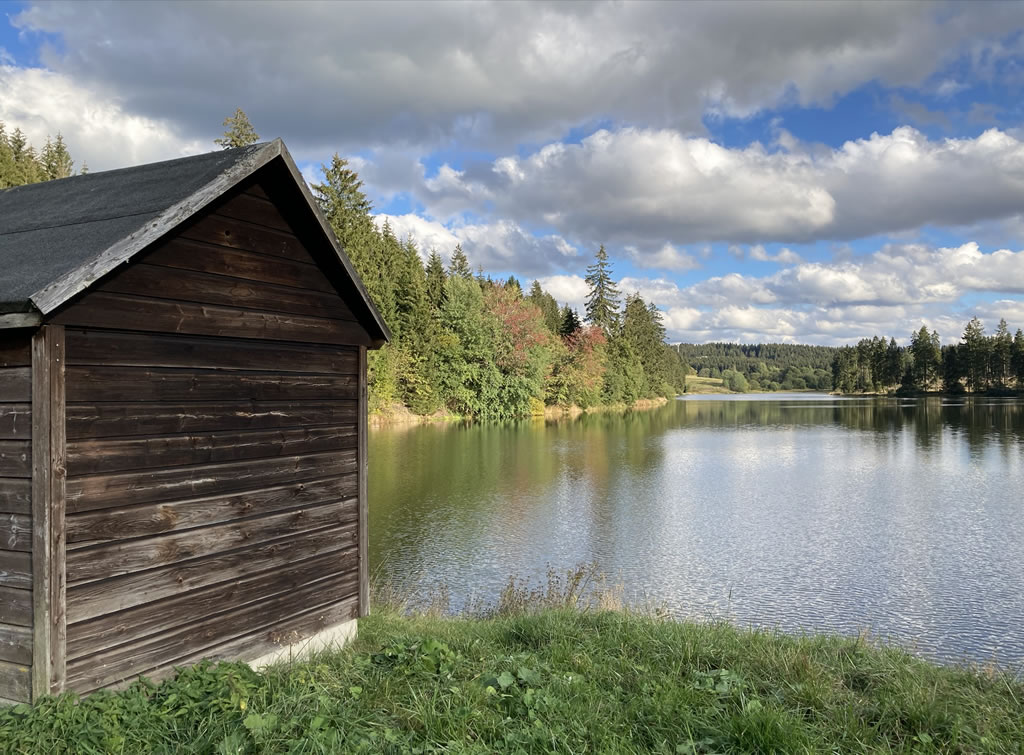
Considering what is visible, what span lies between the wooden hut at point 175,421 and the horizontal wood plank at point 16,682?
0.05ft

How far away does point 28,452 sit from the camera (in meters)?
4.95

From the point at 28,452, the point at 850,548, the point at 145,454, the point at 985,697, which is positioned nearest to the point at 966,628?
the point at 850,548

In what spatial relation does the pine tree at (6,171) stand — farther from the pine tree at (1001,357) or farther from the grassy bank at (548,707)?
the pine tree at (1001,357)

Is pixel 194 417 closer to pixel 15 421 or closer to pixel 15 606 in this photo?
pixel 15 421

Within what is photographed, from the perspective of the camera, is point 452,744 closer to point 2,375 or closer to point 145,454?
point 145,454

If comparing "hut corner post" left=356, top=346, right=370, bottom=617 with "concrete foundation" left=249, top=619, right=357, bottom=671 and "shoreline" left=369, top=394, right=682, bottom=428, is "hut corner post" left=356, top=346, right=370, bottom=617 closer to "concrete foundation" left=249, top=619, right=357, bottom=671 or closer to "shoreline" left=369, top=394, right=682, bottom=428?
"concrete foundation" left=249, top=619, right=357, bottom=671

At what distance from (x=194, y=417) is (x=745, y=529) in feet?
53.7

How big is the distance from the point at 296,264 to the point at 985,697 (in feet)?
23.3

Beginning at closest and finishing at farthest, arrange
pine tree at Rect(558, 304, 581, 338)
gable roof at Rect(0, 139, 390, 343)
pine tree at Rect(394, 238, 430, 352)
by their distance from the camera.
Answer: gable roof at Rect(0, 139, 390, 343) → pine tree at Rect(394, 238, 430, 352) → pine tree at Rect(558, 304, 581, 338)

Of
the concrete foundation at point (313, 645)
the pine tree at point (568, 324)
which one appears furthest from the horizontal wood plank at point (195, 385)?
the pine tree at point (568, 324)

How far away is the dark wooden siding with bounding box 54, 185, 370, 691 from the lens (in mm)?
5238

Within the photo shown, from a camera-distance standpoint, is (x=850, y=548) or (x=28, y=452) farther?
(x=850, y=548)

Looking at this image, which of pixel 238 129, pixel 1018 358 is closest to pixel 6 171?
pixel 238 129

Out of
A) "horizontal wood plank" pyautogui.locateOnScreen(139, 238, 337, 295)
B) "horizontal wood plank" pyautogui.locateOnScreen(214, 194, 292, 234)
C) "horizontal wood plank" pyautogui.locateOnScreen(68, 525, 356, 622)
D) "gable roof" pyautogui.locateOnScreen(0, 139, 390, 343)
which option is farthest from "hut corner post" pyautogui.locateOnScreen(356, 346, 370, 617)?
"horizontal wood plank" pyautogui.locateOnScreen(214, 194, 292, 234)
